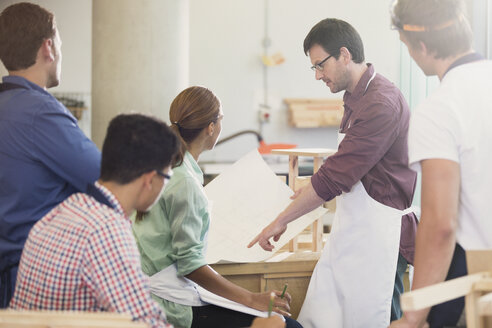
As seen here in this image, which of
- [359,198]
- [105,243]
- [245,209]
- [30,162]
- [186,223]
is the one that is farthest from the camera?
[245,209]

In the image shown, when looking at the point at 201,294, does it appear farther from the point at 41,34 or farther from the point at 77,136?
the point at 41,34

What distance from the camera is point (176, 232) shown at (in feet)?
6.48

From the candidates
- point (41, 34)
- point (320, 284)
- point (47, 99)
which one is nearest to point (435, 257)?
point (320, 284)

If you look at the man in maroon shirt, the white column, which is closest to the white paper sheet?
the man in maroon shirt

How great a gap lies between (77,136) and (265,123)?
571cm

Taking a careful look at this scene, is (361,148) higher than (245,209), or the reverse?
(361,148)

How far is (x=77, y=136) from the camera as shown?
1.55m

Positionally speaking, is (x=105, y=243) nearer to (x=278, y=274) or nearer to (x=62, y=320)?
(x=62, y=320)

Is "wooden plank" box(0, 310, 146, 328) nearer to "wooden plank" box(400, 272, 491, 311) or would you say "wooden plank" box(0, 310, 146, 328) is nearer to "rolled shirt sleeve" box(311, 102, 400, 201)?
"wooden plank" box(400, 272, 491, 311)

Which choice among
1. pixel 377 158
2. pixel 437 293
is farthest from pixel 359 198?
pixel 437 293

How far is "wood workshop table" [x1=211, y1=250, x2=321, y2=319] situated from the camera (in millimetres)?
2322

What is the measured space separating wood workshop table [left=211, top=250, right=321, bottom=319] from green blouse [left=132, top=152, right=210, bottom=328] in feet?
1.00

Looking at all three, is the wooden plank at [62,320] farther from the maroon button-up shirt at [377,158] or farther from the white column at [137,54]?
the white column at [137,54]

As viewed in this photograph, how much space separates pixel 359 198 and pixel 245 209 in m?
0.53
